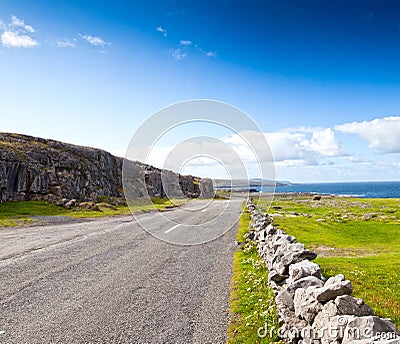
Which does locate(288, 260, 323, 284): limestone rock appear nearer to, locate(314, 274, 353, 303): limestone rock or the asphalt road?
locate(314, 274, 353, 303): limestone rock

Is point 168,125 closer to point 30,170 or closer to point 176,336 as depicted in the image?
point 176,336

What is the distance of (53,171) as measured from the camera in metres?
56.8

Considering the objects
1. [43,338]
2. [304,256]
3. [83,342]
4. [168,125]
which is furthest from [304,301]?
[168,125]

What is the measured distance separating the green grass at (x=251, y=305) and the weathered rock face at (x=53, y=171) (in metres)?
43.3

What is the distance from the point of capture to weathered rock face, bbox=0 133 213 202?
48.8 m

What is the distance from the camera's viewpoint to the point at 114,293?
425 inches

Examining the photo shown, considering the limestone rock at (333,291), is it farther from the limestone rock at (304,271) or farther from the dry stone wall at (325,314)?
the limestone rock at (304,271)

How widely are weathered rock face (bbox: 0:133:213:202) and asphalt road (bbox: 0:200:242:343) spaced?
32.4 meters

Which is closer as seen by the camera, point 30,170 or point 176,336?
point 176,336

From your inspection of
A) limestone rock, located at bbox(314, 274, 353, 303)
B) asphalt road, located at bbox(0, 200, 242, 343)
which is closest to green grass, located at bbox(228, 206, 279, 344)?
asphalt road, located at bbox(0, 200, 242, 343)

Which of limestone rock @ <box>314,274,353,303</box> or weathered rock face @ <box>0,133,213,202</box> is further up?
weathered rock face @ <box>0,133,213,202</box>

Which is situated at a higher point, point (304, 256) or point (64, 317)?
point (304, 256)

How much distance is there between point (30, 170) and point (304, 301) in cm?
5301

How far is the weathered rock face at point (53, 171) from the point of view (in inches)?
1922
